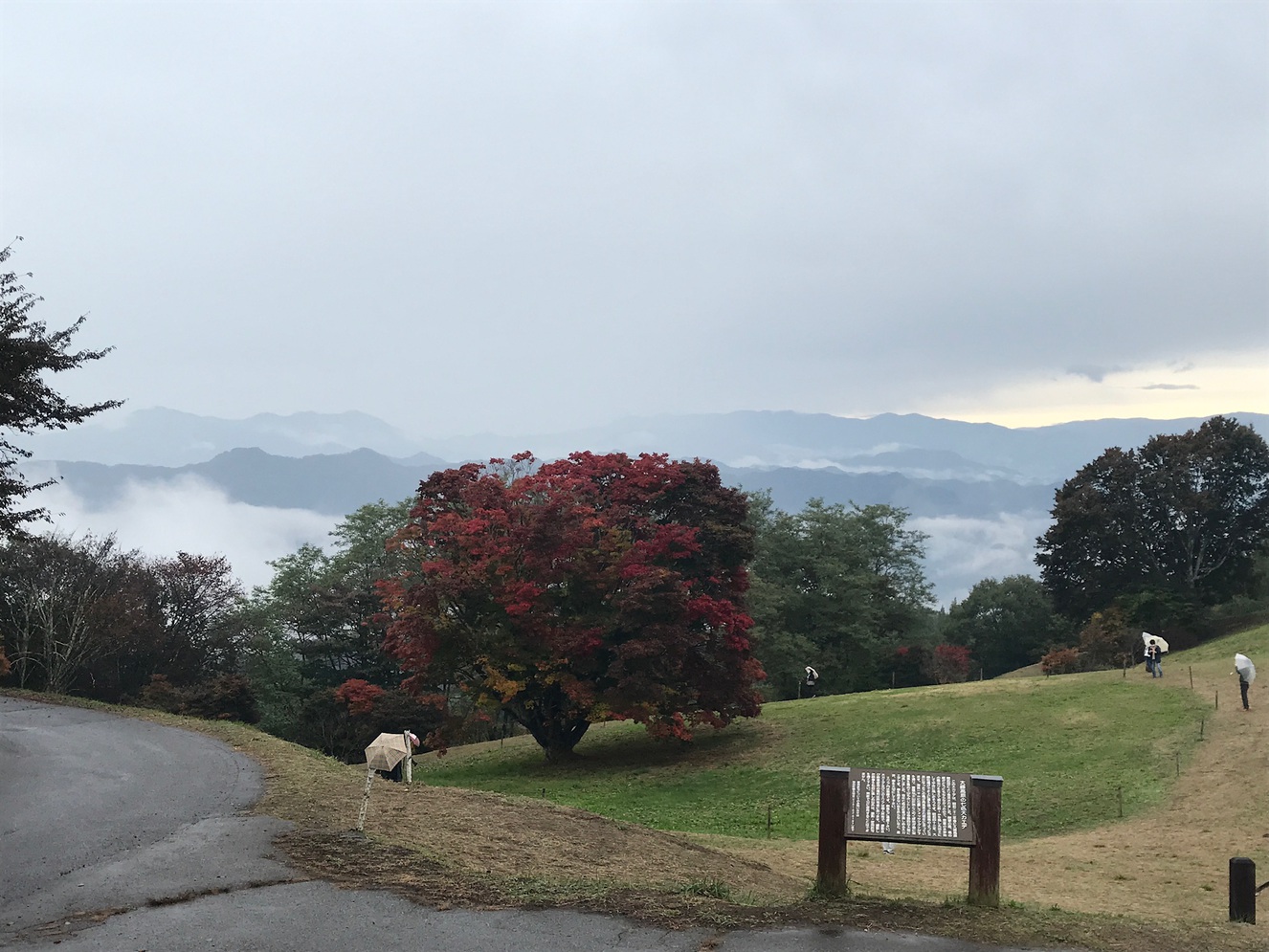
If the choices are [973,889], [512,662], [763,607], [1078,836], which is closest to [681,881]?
[973,889]

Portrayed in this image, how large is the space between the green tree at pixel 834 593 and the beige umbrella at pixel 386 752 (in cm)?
3246

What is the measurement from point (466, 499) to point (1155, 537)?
1668 inches

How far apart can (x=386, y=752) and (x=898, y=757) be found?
16533 mm

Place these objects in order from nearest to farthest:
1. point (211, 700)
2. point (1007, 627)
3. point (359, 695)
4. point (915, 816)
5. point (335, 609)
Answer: point (915, 816)
point (359, 695)
point (211, 700)
point (335, 609)
point (1007, 627)

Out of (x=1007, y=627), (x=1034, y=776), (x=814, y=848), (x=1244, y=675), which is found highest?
(x=1007, y=627)

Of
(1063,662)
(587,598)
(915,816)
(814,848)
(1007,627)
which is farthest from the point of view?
(1007,627)

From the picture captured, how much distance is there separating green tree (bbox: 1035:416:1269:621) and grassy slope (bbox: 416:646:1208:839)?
21.2m

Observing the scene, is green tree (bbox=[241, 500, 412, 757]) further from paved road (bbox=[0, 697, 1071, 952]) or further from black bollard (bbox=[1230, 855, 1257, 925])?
black bollard (bbox=[1230, 855, 1257, 925])

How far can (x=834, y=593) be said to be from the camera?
55.8 metres

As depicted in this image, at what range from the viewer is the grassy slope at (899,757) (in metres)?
21.8

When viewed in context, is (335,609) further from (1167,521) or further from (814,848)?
(1167,521)

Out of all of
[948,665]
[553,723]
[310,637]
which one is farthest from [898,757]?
[310,637]

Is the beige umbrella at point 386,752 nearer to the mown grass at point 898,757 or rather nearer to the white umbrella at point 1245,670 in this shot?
the mown grass at point 898,757

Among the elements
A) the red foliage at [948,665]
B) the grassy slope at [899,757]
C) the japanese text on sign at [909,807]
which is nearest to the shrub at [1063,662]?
the grassy slope at [899,757]
